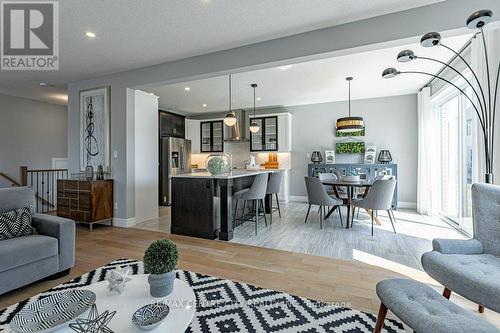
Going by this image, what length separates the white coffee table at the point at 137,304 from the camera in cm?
111

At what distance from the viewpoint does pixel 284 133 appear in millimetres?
6750

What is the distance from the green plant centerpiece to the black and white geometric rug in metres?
0.50

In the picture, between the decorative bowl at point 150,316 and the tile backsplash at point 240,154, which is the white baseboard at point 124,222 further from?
the tile backsplash at point 240,154

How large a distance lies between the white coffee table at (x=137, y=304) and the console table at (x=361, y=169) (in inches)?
207

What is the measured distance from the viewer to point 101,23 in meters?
2.76

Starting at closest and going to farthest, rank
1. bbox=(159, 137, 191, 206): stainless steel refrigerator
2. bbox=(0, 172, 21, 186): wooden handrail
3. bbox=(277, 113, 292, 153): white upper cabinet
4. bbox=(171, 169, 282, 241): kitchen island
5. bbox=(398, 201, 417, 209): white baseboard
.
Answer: bbox=(171, 169, 282, 241): kitchen island < bbox=(0, 172, 21, 186): wooden handrail < bbox=(398, 201, 417, 209): white baseboard < bbox=(159, 137, 191, 206): stainless steel refrigerator < bbox=(277, 113, 292, 153): white upper cabinet

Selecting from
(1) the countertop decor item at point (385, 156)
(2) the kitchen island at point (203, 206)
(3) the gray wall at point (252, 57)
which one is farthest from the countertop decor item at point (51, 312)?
(1) the countertop decor item at point (385, 156)

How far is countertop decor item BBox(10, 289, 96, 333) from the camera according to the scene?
1.04m

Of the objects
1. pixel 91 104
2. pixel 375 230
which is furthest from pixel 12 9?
pixel 375 230

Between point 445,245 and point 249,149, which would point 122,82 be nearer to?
point 249,149

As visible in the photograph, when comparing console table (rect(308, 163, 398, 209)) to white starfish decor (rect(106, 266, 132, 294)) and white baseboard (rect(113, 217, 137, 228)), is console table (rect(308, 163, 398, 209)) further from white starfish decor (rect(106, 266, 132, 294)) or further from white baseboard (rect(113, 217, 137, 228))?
white starfish decor (rect(106, 266, 132, 294))

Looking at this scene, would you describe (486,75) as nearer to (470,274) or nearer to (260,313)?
(470,274)

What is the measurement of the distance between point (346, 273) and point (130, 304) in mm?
2041
